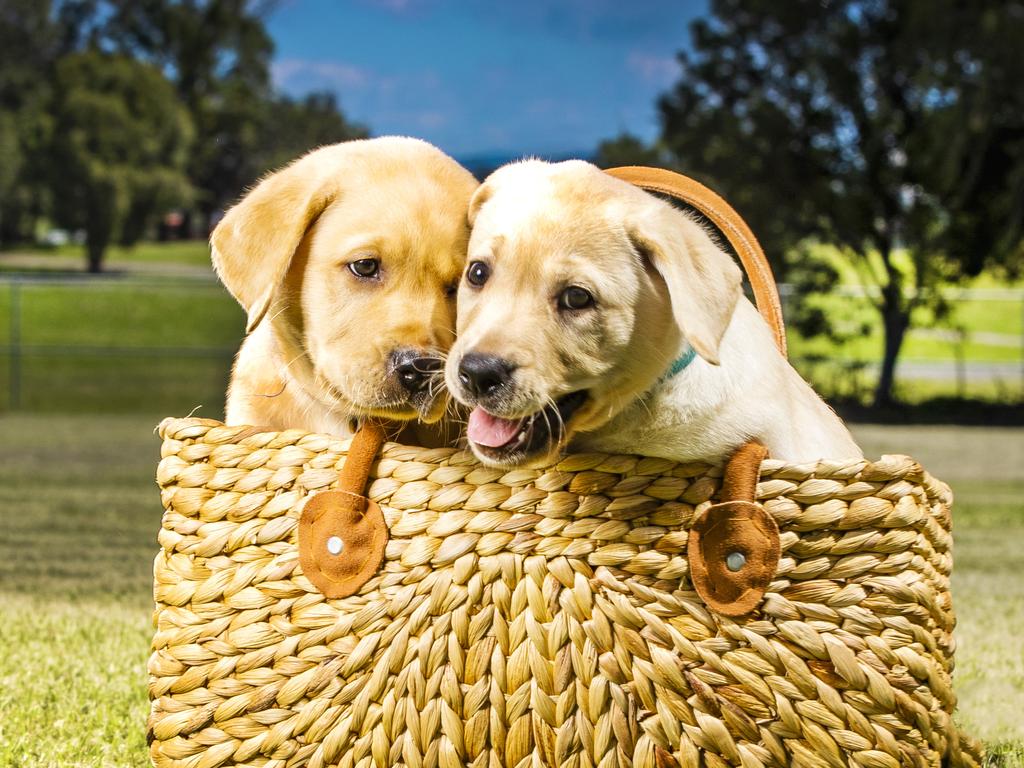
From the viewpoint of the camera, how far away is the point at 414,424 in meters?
2.42

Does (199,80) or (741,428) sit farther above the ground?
(199,80)

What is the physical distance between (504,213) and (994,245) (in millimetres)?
17716

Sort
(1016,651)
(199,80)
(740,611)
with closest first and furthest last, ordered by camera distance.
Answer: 1. (740,611)
2. (1016,651)
3. (199,80)

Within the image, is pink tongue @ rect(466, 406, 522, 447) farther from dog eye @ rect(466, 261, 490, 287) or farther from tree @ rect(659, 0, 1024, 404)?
tree @ rect(659, 0, 1024, 404)

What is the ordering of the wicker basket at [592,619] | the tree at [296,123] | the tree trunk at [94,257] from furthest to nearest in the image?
the tree at [296,123] < the tree trunk at [94,257] < the wicker basket at [592,619]

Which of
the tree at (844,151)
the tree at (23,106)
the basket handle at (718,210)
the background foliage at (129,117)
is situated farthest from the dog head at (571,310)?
the tree at (23,106)

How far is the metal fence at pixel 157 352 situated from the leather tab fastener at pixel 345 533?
31.1 ft

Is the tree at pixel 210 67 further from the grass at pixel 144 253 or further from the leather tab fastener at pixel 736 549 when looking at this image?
the leather tab fastener at pixel 736 549

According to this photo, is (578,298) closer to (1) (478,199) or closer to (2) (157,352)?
(1) (478,199)

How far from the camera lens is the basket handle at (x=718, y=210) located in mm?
2533

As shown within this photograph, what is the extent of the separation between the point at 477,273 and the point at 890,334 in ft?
55.4

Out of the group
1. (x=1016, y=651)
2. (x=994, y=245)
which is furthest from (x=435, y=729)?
(x=994, y=245)

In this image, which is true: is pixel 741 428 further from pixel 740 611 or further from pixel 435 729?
pixel 435 729

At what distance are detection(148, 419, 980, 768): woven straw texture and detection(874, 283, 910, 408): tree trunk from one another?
1626 centimetres
